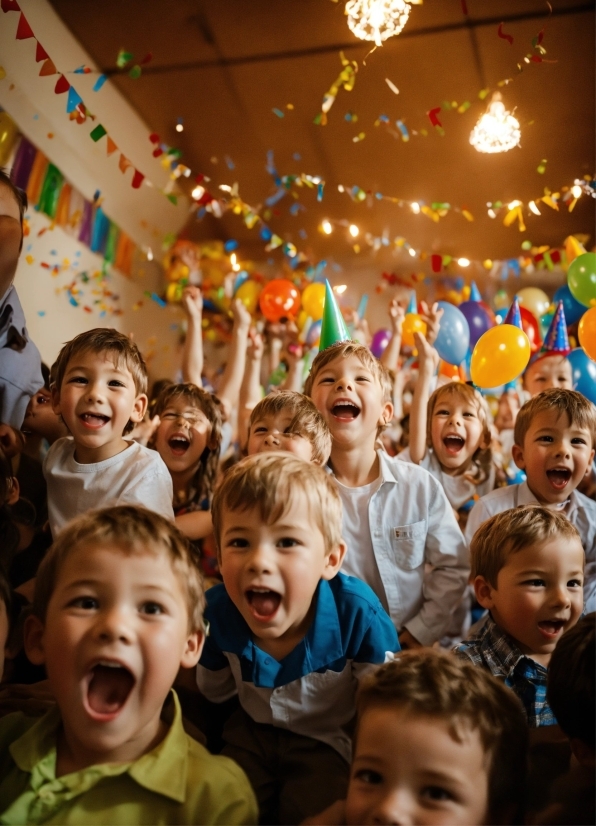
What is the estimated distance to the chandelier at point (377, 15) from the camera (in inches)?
86.4

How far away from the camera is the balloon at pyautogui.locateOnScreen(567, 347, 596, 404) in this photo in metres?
2.44

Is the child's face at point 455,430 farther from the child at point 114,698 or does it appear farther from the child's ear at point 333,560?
the child at point 114,698

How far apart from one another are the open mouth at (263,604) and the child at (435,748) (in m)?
0.19

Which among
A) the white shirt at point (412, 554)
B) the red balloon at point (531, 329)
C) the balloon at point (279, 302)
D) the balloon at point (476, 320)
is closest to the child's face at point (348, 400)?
the white shirt at point (412, 554)

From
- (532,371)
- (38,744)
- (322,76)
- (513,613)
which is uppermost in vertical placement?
(322,76)

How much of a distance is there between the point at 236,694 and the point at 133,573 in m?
0.53

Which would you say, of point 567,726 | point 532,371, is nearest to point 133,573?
point 567,726

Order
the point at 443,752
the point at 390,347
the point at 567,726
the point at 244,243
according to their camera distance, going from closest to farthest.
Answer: the point at 443,752, the point at 567,726, the point at 390,347, the point at 244,243

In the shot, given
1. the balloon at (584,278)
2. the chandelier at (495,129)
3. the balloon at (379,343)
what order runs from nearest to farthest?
1. the balloon at (584,278)
2. the chandelier at (495,129)
3. the balloon at (379,343)

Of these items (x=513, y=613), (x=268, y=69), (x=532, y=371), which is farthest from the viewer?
(x=268, y=69)

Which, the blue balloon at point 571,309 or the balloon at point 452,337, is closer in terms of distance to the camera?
the balloon at point 452,337

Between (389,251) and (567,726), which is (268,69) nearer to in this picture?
(389,251)

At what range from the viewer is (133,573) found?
2.80 feet

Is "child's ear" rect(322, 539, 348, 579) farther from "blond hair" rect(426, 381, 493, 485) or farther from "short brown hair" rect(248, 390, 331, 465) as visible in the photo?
"blond hair" rect(426, 381, 493, 485)
